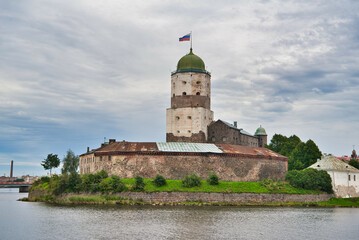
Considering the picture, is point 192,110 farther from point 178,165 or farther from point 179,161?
point 178,165

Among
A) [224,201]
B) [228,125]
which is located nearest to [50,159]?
[228,125]

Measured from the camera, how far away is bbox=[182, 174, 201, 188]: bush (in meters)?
53.7

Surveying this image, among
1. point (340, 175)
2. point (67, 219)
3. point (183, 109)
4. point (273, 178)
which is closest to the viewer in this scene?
point (67, 219)

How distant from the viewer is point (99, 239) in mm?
27547

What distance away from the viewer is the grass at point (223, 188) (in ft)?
173

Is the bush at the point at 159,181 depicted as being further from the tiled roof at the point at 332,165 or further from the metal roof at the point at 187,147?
the tiled roof at the point at 332,165

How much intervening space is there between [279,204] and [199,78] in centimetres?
2524

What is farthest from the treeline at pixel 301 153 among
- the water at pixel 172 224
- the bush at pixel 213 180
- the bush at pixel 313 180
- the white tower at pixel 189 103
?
the water at pixel 172 224

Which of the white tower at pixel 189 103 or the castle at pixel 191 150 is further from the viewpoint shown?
the white tower at pixel 189 103

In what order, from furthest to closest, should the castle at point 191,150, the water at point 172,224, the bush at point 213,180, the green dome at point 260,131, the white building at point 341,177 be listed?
the green dome at point 260,131 < the white building at point 341,177 < the castle at point 191,150 < the bush at point 213,180 < the water at point 172,224

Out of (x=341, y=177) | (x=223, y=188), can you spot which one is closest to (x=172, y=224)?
(x=223, y=188)

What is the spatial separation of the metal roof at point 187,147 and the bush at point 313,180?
11.3 m

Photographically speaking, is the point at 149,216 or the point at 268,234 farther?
the point at 149,216

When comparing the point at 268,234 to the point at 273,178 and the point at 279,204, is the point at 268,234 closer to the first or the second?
the point at 279,204
